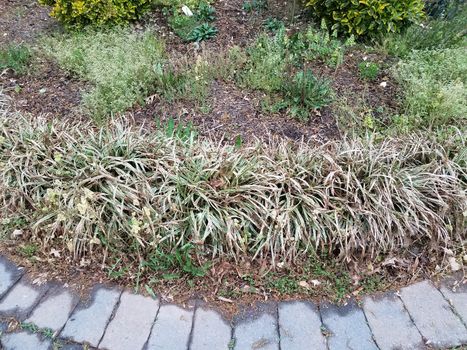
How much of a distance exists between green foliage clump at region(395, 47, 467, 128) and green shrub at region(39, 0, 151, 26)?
2.67 meters

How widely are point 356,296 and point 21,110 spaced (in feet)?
9.65

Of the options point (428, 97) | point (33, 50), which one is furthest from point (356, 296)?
point (33, 50)

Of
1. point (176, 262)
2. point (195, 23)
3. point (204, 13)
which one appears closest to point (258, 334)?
point (176, 262)

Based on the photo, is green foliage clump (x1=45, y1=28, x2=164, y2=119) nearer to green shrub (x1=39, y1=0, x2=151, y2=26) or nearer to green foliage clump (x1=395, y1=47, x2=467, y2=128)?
green shrub (x1=39, y1=0, x2=151, y2=26)

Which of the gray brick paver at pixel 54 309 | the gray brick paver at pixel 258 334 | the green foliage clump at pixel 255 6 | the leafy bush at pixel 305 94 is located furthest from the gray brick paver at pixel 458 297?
the green foliage clump at pixel 255 6

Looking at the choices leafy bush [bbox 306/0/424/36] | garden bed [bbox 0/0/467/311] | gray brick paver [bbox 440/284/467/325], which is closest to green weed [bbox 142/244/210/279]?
garden bed [bbox 0/0/467/311]

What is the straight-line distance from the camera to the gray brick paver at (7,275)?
2.25 m

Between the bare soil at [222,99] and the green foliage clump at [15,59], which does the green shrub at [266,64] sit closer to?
the bare soil at [222,99]

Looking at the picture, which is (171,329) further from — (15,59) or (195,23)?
(195,23)

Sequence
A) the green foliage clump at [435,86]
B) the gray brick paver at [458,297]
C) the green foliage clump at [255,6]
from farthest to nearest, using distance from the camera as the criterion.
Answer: the green foliage clump at [255,6] < the green foliage clump at [435,86] < the gray brick paver at [458,297]

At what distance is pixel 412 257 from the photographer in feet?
8.05

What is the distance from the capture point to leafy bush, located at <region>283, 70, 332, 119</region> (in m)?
3.17

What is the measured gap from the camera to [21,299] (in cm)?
218

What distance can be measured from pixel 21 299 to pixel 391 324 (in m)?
2.01
